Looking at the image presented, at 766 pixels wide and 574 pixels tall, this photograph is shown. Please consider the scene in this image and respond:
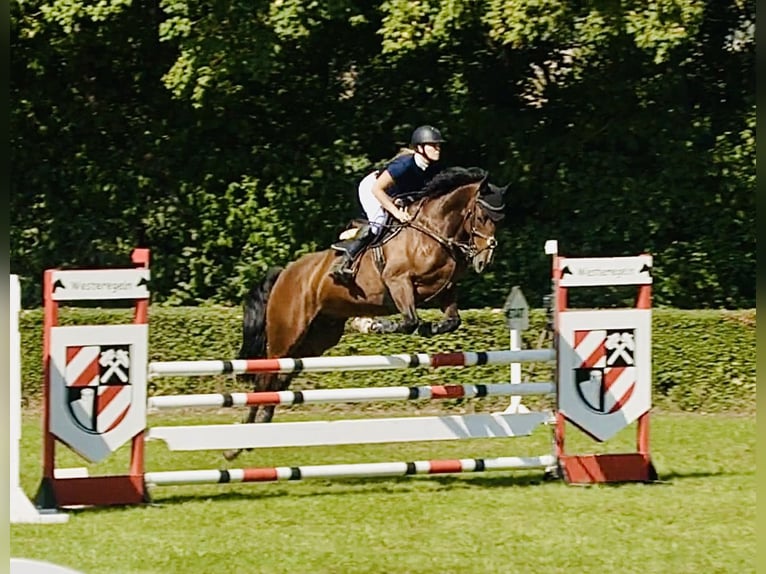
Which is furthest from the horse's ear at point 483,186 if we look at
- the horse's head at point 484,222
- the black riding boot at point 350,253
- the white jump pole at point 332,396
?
the white jump pole at point 332,396

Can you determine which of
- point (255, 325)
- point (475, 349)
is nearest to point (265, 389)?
point (255, 325)

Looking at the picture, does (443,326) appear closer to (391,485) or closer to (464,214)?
(464,214)

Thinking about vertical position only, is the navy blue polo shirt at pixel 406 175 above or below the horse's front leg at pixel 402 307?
above

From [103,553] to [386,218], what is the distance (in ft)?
11.6

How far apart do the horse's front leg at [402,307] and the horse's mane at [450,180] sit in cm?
56

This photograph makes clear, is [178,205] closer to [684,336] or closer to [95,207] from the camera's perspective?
[95,207]

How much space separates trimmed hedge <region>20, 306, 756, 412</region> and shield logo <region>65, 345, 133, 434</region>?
468cm

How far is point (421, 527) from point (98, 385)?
1684 mm

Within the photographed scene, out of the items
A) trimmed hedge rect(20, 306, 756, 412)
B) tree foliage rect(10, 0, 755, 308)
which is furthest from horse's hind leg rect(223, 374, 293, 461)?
tree foliage rect(10, 0, 755, 308)

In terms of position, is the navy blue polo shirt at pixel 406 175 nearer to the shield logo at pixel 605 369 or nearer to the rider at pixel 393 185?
the rider at pixel 393 185

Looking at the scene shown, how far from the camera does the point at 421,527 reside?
5906mm

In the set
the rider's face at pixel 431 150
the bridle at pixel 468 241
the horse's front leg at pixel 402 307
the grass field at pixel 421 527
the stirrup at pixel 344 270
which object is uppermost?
the rider's face at pixel 431 150

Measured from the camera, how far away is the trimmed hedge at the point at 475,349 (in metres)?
11.1

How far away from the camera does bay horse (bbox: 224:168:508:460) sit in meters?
7.90
